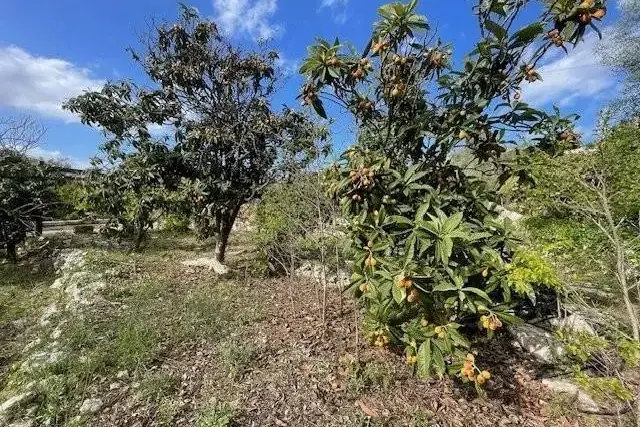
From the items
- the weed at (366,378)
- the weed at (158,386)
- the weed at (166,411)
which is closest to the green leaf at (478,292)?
the weed at (366,378)

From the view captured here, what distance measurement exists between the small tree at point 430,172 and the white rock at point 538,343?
0.71m

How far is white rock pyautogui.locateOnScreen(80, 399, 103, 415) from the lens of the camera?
259cm

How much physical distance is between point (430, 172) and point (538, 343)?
1827 mm

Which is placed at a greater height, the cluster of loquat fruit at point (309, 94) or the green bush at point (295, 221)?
the cluster of loquat fruit at point (309, 94)

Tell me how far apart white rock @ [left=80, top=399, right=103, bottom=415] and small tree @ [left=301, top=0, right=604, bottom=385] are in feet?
6.53

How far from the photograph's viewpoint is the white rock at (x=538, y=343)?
322cm

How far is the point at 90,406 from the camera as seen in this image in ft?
8.61

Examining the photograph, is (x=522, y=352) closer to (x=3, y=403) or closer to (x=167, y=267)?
(x=3, y=403)

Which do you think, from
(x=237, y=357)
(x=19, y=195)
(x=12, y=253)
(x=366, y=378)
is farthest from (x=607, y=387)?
(x=12, y=253)

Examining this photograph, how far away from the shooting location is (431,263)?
2625 millimetres

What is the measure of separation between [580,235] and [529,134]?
1051 mm

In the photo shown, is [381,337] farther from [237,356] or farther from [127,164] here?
[127,164]

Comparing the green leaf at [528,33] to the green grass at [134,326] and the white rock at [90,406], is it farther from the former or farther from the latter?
the white rock at [90,406]

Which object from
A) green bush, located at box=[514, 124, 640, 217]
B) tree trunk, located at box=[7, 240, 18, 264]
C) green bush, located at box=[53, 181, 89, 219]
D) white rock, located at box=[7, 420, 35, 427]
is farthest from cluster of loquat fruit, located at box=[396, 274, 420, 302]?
green bush, located at box=[53, 181, 89, 219]
